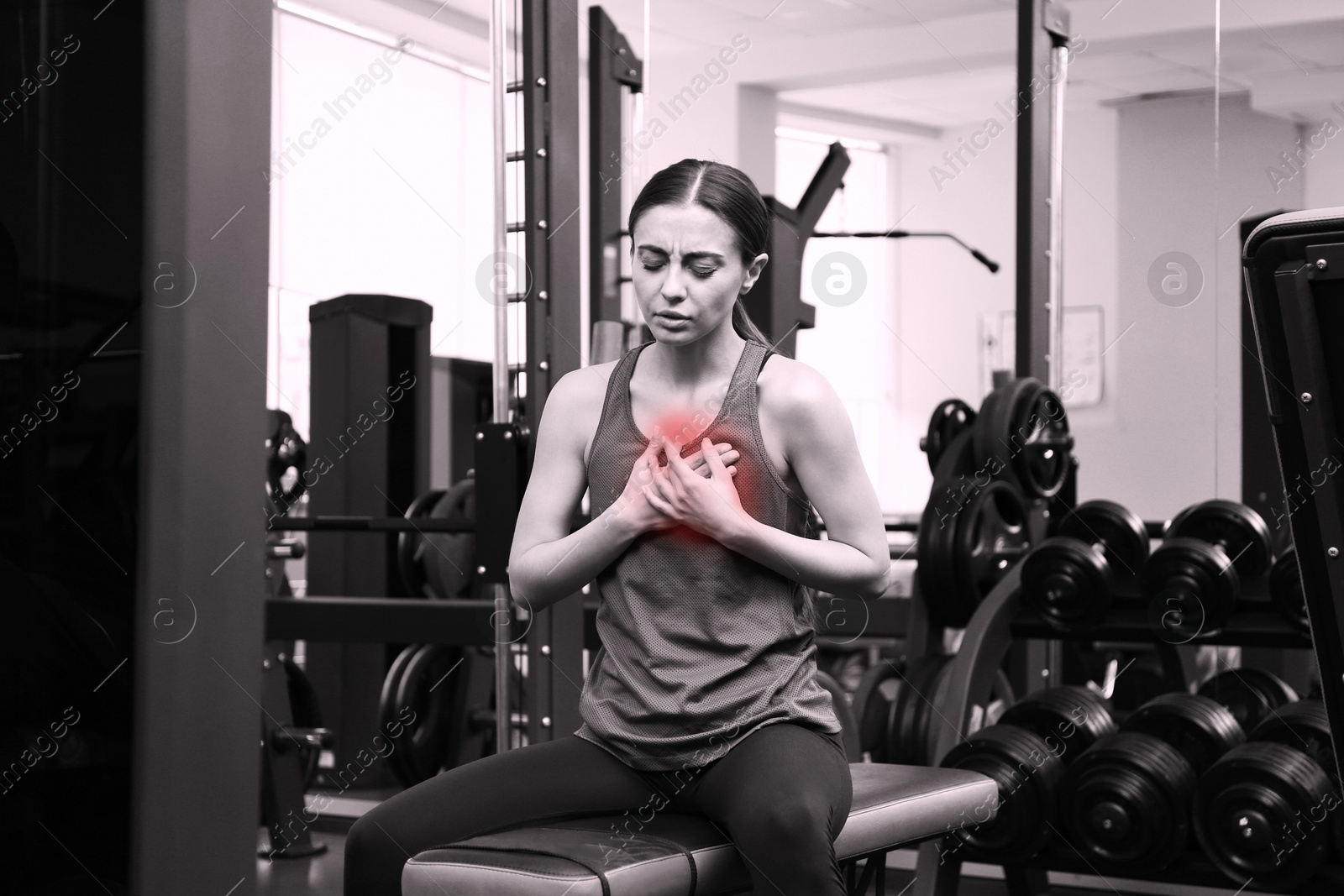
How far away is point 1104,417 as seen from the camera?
7.32 metres

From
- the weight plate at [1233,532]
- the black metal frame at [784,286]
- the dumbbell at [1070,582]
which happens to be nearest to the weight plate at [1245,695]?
the weight plate at [1233,532]

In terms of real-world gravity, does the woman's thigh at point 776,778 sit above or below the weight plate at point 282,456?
below

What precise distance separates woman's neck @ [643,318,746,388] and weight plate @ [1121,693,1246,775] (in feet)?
5.36

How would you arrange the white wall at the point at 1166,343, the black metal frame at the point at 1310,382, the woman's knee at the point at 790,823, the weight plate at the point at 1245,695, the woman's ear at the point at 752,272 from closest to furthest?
the black metal frame at the point at 1310,382, the woman's knee at the point at 790,823, the woman's ear at the point at 752,272, the weight plate at the point at 1245,695, the white wall at the point at 1166,343

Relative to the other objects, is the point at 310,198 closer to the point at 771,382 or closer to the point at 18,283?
the point at 18,283

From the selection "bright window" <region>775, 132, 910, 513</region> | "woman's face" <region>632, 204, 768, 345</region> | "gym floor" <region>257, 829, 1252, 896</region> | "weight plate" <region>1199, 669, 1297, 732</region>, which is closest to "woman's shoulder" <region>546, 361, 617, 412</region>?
"woman's face" <region>632, 204, 768, 345</region>

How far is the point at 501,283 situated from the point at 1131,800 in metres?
1.50

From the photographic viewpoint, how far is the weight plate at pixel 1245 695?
10.4 feet

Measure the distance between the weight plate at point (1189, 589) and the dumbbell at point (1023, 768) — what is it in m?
0.24

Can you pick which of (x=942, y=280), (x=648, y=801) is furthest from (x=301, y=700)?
(x=942, y=280)

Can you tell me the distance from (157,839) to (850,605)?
73.9 inches

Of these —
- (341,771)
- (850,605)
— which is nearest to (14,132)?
(850,605)

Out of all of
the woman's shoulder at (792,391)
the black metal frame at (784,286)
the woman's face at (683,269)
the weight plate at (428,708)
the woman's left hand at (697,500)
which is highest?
the black metal frame at (784,286)

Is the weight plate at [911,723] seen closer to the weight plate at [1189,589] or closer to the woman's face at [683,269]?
the weight plate at [1189,589]
